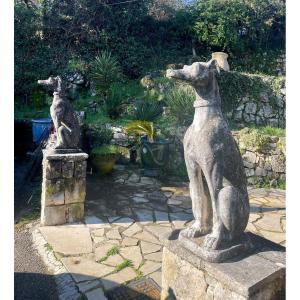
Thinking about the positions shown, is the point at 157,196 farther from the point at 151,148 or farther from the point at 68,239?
the point at 68,239

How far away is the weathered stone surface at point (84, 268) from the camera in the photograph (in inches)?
136

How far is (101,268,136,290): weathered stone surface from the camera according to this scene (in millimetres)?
3308

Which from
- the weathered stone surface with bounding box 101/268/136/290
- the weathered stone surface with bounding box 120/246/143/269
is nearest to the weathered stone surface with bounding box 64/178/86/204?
the weathered stone surface with bounding box 120/246/143/269

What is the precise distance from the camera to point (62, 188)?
475 cm

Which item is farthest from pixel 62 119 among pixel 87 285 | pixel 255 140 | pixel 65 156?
pixel 255 140

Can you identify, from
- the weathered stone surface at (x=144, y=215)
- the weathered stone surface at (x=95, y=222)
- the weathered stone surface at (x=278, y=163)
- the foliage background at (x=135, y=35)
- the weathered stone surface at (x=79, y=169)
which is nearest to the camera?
the weathered stone surface at (x=95, y=222)

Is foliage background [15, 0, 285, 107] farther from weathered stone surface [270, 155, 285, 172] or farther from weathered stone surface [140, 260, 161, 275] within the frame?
weathered stone surface [140, 260, 161, 275]

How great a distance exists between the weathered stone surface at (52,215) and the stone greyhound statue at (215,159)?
3006 millimetres

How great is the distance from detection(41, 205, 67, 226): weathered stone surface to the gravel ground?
0.44 m

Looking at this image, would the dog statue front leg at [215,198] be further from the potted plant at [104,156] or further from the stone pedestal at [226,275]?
the potted plant at [104,156]

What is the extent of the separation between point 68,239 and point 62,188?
0.82 meters

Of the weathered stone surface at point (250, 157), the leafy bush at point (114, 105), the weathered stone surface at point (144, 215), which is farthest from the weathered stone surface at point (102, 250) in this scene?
the leafy bush at point (114, 105)

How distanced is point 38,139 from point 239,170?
8.09 m

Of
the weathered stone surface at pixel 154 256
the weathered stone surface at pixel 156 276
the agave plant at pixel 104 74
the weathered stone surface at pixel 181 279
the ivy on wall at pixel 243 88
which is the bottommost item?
the weathered stone surface at pixel 156 276
